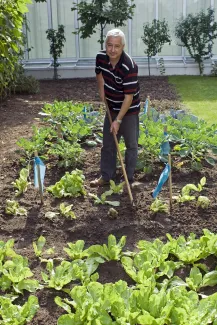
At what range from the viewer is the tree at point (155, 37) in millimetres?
11726

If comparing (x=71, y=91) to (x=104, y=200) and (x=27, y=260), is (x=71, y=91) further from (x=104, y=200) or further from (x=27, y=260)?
(x=27, y=260)

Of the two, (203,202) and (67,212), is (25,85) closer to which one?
(67,212)

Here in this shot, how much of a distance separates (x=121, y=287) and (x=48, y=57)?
423 inches

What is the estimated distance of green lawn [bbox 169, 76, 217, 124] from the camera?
780 cm

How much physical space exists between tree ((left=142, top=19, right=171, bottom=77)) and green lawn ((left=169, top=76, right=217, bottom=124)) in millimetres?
828

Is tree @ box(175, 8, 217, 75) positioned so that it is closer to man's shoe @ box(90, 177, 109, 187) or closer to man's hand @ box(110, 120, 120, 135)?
man's shoe @ box(90, 177, 109, 187)

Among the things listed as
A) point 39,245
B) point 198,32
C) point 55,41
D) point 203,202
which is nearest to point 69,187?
point 39,245

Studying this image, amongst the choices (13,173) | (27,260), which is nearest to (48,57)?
(13,173)

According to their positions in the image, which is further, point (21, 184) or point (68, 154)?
point (68, 154)

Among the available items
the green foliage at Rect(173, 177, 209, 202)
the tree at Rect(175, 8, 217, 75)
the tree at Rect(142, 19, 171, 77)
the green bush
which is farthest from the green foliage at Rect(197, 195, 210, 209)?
the tree at Rect(175, 8, 217, 75)

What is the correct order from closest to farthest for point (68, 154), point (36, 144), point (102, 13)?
1. point (68, 154)
2. point (36, 144)
3. point (102, 13)

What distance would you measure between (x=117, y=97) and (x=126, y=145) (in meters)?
0.52

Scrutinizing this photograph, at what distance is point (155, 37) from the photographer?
460 inches

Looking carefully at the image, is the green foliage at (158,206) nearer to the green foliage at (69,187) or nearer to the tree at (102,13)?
the green foliage at (69,187)
